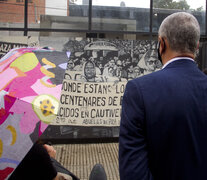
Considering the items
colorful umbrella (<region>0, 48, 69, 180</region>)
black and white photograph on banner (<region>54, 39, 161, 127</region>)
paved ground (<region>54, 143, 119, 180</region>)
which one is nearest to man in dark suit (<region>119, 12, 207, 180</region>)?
colorful umbrella (<region>0, 48, 69, 180</region>)

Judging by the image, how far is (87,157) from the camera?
19.7 feet

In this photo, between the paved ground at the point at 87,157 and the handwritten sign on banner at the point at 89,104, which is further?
the handwritten sign on banner at the point at 89,104

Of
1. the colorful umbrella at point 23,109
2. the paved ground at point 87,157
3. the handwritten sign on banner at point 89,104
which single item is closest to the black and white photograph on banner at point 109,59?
the handwritten sign on banner at point 89,104

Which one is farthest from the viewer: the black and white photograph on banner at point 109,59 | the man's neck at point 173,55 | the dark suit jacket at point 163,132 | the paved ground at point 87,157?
the black and white photograph on banner at point 109,59

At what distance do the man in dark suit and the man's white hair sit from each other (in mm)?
164

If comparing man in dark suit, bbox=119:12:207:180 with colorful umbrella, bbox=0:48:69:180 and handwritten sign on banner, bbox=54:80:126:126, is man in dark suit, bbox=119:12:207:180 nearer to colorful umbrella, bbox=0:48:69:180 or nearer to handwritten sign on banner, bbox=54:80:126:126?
colorful umbrella, bbox=0:48:69:180

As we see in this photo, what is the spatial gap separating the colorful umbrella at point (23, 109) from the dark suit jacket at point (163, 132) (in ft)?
1.34

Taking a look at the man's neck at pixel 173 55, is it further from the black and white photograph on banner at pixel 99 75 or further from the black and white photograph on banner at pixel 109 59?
the black and white photograph on banner at pixel 109 59

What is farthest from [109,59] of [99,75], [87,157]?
[87,157]

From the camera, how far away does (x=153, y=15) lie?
7211 mm

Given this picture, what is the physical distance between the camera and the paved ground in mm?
5176

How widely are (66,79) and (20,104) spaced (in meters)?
5.22

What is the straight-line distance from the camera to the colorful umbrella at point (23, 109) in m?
1.46

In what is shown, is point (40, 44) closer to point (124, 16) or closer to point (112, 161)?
point (124, 16)
